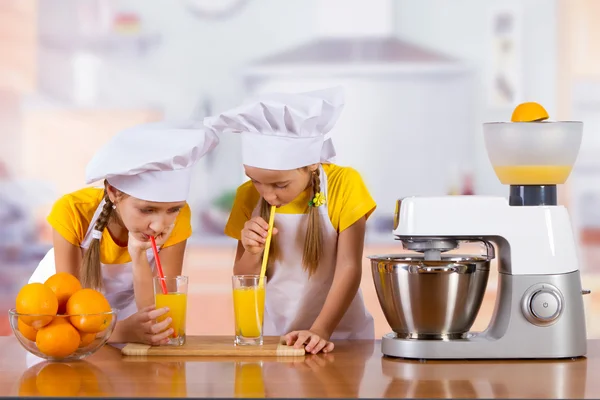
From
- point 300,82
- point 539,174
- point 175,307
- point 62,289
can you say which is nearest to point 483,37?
point 300,82

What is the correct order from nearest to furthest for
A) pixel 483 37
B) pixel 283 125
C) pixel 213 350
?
pixel 213 350 < pixel 283 125 < pixel 483 37

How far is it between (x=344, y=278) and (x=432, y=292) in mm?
365

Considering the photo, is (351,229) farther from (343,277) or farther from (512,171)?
(512,171)

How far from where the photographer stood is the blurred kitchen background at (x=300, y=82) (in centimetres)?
403

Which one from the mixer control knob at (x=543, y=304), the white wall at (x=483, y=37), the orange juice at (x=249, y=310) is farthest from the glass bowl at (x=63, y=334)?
the white wall at (x=483, y=37)

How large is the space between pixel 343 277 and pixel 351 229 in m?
0.11

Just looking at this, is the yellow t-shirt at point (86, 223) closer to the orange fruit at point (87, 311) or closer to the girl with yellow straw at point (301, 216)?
the girl with yellow straw at point (301, 216)

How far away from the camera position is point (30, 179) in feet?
13.4

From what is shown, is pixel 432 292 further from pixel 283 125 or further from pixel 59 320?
pixel 59 320

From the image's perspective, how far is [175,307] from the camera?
157 centimetres

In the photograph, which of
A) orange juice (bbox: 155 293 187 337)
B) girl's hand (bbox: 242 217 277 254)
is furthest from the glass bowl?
girl's hand (bbox: 242 217 277 254)

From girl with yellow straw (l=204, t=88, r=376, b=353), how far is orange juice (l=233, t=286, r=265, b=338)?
0.06 meters

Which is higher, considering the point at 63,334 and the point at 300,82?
the point at 300,82

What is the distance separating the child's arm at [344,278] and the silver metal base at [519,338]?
25cm
